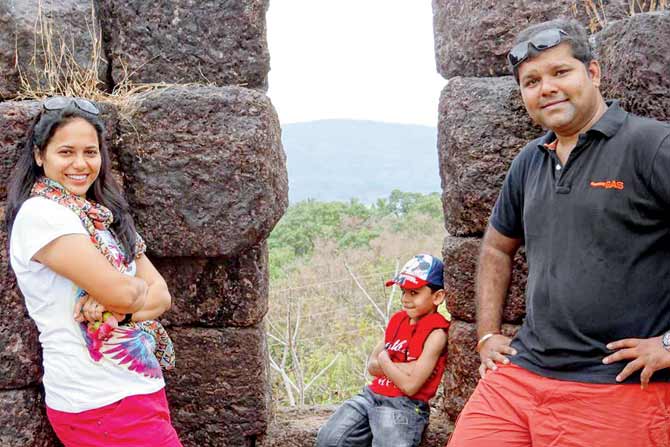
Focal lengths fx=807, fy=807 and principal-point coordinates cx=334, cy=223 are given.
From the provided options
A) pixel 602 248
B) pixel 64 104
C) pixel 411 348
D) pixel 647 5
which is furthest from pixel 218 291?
pixel 647 5

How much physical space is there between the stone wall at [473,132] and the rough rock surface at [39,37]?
5.08 ft

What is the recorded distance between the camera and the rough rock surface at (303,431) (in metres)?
3.70

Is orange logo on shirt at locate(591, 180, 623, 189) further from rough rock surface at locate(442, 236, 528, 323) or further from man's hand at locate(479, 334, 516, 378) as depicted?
rough rock surface at locate(442, 236, 528, 323)

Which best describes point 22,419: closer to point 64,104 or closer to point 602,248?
point 64,104

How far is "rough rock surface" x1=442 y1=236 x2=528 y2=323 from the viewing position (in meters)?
3.38

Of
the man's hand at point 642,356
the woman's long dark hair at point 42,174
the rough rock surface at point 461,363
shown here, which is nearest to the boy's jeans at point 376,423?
the rough rock surface at point 461,363

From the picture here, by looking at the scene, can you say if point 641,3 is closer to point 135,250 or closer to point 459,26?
point 459,26

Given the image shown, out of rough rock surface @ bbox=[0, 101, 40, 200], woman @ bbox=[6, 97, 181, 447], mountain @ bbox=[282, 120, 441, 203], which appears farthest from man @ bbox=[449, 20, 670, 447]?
mountain @ bbox=[282, 120, 441, 203]

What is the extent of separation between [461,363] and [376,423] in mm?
456

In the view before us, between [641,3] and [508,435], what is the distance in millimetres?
1820

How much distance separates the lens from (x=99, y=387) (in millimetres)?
2545

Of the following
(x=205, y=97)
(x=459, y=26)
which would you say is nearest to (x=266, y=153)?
(x=205, y=97)

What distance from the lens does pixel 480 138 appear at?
333cm

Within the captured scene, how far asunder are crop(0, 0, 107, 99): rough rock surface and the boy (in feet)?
5.55
